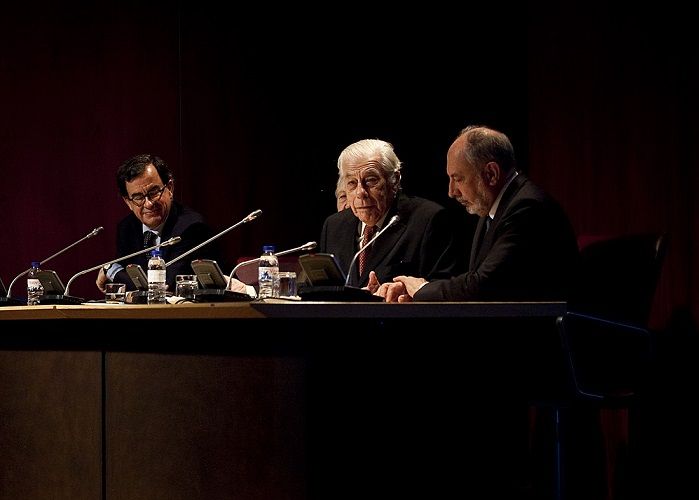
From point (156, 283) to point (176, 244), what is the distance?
83 cm

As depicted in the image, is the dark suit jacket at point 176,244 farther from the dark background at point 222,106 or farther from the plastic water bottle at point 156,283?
the dark background at point 222,106

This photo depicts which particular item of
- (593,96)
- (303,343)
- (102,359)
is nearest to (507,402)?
(303,343)

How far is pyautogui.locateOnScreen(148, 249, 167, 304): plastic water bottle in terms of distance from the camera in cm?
299

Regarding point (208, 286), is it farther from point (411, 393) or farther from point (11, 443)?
point (411, 393)

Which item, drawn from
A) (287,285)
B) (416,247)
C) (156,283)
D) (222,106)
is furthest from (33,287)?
(222,106)

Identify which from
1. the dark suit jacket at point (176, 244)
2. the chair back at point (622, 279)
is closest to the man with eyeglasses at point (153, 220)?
the dark suit jacket at point (176, 244)

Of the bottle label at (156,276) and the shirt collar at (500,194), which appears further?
the bottle label at (156,276)

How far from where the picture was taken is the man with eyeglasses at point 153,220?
3955mm

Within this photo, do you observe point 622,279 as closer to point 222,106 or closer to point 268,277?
point 268,277

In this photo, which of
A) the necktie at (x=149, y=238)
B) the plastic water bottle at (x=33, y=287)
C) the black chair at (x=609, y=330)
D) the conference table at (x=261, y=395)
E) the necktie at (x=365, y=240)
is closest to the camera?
the conference table at (x=261, y=395)

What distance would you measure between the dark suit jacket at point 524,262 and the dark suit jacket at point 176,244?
1.48 meters

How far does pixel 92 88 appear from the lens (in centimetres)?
497

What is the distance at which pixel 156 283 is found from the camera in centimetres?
313

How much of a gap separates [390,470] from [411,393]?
0.17 meters
